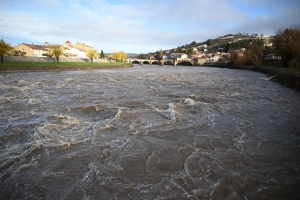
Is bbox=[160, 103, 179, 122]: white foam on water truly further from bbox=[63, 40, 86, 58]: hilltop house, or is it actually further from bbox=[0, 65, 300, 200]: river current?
bbox=[63, 40, 86, 58]: hilltop house

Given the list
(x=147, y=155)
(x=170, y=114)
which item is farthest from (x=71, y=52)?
(x=147, y=155)

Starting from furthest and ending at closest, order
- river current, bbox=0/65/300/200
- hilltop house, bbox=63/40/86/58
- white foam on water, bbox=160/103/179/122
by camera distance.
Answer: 1. hilltop house, bbox=63/40/86/58
2. white foam on water, bbox=160/103/179/122
3. river current, bbox=0/65/300/200

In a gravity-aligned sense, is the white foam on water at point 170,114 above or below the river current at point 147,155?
above

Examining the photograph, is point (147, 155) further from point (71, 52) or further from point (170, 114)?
point (71, 52)

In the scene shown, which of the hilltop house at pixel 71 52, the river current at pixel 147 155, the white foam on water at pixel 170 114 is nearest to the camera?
the river current at pixel 147 155

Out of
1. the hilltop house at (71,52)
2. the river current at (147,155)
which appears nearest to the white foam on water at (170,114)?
the river current at (147,155)

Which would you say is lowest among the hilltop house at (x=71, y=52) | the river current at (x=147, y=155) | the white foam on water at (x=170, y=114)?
the river current at (x=147, y=155)

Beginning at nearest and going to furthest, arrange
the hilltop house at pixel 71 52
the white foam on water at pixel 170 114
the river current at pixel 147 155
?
the river current at pixel 147 155
the white foam on water at pixel 170 114
the hilltop house at pixel 71 52

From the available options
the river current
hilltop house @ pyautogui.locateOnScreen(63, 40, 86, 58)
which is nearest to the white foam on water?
the river current

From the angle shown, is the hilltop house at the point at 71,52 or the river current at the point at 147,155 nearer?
the river current at the point at 147,155

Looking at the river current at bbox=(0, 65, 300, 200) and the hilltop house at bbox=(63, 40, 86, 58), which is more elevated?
the hilltop house at bbox=(63, 40, 86, 58)

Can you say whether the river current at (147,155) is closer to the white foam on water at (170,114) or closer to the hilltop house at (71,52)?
the white foam on water at (170,114)

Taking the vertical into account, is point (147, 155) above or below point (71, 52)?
below

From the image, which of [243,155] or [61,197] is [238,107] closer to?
[243,155]
